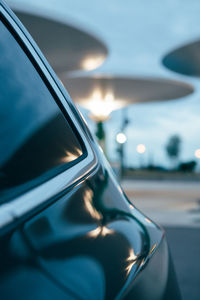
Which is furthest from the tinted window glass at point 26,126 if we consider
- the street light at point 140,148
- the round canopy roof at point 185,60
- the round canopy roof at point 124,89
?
the street light at point 140,148

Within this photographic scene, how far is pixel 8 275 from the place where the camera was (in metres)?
0.57

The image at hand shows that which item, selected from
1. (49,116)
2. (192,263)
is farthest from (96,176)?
(192,263)

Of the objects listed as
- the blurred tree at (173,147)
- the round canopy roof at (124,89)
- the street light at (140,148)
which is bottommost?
the blurred tree at (173,147)

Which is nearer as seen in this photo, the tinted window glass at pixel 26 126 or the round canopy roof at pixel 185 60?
the tinted window glass at pixel 26 126

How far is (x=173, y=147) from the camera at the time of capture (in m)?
102

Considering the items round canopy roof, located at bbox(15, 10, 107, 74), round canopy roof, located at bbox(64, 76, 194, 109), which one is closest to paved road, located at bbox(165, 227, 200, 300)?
round canopy roof, located at bbox(15, 10, 107, 74)

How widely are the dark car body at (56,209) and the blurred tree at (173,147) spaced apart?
9858 centimetres

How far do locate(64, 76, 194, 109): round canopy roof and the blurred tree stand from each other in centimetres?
7075

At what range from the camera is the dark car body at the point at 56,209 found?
0.65 m

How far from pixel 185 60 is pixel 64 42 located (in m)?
6.91

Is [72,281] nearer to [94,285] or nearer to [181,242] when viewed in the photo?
[94,285]

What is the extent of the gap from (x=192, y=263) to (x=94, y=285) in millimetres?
4280

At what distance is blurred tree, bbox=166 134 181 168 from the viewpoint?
99.1 metres

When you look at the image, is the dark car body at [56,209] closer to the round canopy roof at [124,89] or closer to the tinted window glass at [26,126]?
the tinted window glass at [26,126]
